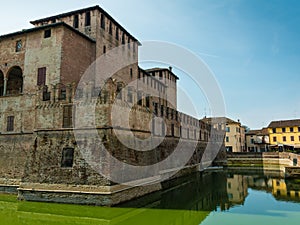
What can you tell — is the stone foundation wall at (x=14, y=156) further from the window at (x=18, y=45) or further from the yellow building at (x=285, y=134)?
the yellow building at (x=285, y=134)

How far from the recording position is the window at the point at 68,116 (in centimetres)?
1478

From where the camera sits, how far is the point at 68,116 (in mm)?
14875

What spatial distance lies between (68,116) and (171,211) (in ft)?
24.3

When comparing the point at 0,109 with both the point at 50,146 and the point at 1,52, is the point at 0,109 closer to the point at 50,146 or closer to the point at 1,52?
the point at 1,52

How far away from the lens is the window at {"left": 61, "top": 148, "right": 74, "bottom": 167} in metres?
14.2

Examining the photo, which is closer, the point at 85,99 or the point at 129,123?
the point at 85,99

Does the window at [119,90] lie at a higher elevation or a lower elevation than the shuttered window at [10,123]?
higher

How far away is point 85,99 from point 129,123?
2.97 m

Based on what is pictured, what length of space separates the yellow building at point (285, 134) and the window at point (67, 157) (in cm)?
4485

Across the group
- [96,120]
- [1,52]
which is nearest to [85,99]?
[96,120]

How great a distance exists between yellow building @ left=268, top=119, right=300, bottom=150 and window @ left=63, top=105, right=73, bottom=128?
44.8 metres

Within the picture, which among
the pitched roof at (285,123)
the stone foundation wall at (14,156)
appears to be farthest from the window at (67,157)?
the pitched roof at (285,123)

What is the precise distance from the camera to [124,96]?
15.6 metres

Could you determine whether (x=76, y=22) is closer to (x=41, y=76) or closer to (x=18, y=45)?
(x=18, y=45)
